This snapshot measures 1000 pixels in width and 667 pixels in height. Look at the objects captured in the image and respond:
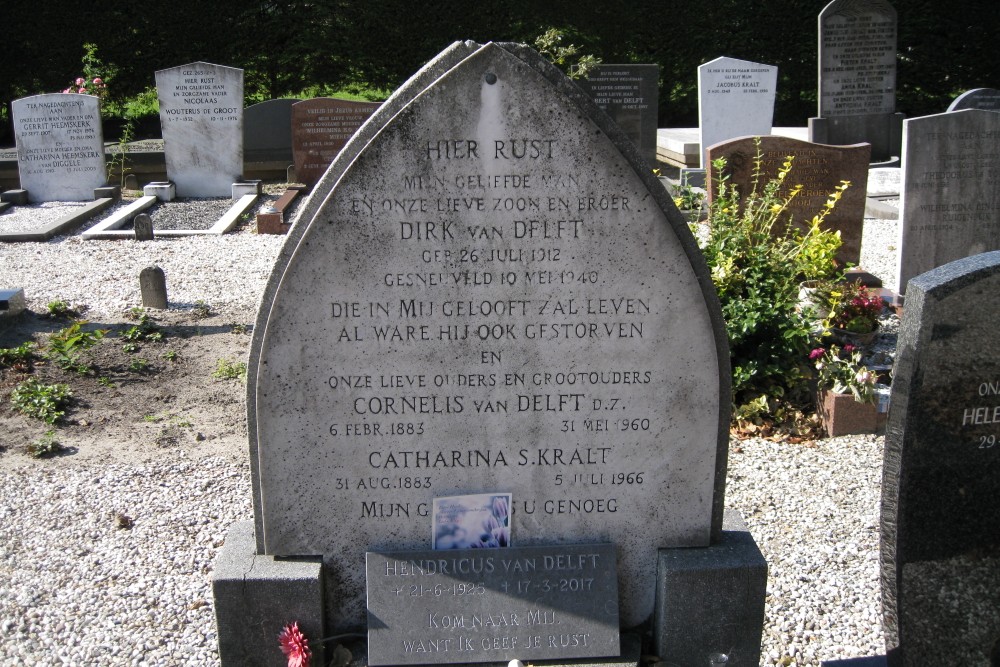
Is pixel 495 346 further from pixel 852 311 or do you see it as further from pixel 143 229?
pixel 143 229

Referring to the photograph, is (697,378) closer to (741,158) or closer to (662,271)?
(662,271)

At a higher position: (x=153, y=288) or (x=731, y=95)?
(x=731, y=95)

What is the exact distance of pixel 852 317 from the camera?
614 centimetres

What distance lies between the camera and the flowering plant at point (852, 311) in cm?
608

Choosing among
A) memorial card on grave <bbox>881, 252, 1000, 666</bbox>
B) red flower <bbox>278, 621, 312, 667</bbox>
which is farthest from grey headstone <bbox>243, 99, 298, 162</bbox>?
memorial card on grave <bbox>881, 252, 1000, 666</bbox>

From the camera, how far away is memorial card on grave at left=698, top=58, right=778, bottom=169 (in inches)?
527

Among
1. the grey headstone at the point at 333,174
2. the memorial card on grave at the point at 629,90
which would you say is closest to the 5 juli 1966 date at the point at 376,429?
the grey headstone at the point at 333,174

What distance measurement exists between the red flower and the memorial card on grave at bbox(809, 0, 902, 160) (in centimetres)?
1357

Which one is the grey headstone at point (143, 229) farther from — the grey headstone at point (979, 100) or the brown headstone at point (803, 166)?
the grey headstone at point (979, 100)

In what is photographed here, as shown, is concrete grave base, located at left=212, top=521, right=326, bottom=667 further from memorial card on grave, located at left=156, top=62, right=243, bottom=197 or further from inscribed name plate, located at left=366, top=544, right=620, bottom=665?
memorial card on grave, located at left=156, top=62, right=243, bottom=197

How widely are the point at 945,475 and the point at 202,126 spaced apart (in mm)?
12452

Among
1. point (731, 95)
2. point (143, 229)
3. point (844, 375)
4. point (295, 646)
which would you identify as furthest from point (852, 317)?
point (731, 95)

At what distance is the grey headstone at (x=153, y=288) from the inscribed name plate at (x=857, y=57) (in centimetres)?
1111

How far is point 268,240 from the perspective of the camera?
10.5 metres
